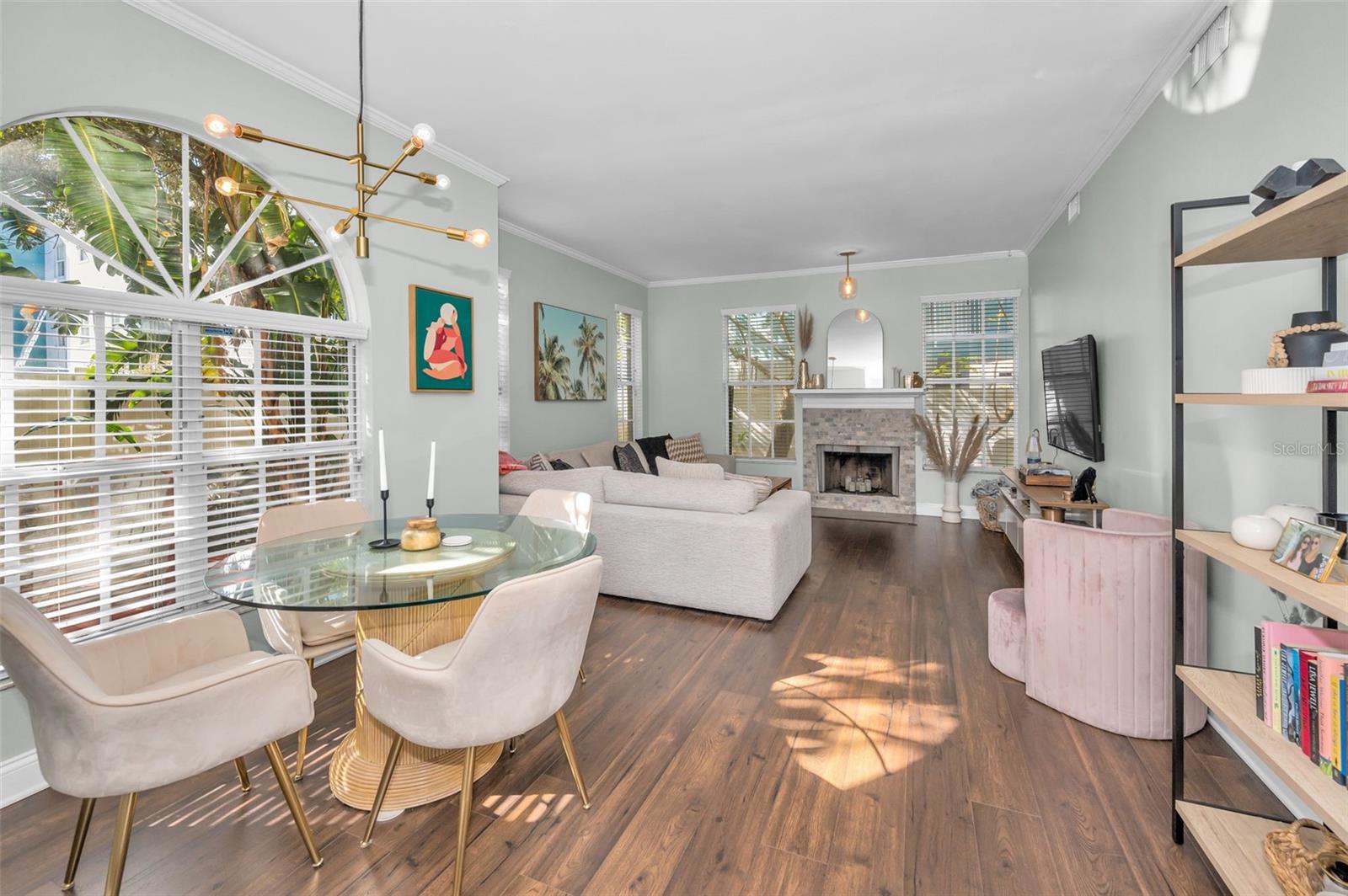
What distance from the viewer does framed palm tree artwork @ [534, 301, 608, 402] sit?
A: 555 cm

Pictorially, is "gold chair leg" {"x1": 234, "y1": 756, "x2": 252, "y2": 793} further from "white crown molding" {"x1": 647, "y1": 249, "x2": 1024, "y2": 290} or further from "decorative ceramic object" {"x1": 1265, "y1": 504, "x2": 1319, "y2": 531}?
"white crown molding" {"x1": 647, "y1": 249, "x2": 1024, "y2": 290}

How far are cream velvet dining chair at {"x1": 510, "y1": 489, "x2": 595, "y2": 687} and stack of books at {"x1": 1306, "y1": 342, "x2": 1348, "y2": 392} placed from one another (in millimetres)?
2279

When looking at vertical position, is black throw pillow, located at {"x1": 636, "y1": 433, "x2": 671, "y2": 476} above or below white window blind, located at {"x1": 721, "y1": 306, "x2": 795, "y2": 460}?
below

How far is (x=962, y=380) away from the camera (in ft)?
20.6

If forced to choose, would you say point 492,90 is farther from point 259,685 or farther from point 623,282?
point 623,282

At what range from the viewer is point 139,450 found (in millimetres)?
2256

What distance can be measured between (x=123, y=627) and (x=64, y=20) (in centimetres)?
213

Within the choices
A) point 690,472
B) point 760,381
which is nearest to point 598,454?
point 690,472

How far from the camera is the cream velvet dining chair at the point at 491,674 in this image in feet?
4.84

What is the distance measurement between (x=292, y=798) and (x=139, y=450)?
1.52 m

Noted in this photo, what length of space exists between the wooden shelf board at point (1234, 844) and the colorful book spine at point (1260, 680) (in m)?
0.35

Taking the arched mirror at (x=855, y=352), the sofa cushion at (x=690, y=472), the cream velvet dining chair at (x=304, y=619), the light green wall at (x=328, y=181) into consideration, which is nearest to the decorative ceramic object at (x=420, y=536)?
the cream velvet dining chair at (x=304, y=619)

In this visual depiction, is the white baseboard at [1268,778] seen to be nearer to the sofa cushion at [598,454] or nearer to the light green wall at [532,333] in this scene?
the sofa cushion at [598,454]

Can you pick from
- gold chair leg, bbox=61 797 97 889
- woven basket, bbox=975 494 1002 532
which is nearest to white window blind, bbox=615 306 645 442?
woven basket, bbox=975 494 1002 532
